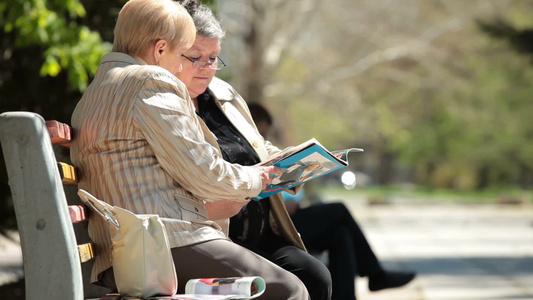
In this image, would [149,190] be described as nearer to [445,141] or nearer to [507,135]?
[507,135]

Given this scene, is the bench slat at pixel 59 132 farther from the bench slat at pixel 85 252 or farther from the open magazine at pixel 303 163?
the open magazine at pixel 303 163

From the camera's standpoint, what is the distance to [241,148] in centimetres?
416

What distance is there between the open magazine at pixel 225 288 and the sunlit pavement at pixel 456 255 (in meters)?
3.91

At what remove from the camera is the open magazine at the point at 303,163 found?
11.4 ft

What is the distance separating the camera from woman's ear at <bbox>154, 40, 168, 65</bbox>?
3.33 meters

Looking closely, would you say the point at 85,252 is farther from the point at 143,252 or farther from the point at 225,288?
the point at 225,288

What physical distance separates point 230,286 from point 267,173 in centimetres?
61

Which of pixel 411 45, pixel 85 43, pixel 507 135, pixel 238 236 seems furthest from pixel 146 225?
pixel 507 135

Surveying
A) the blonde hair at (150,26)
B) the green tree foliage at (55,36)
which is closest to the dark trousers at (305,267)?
the blonde hair at (150,26)

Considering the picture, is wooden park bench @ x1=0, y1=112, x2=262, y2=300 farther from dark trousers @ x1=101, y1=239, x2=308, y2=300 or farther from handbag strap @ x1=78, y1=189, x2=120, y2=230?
dark trousers @ x1=101, y1=239, x2=308, y2=300

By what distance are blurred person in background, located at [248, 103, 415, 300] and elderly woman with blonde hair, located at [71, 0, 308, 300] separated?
143 centimetres

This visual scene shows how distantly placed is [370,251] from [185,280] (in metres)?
1.90

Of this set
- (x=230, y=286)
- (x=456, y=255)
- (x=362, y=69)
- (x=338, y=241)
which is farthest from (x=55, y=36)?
(x=362, y=69)

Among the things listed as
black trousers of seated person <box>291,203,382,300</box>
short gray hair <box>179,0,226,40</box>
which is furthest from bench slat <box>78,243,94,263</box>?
black trousers of seated person <box>291,203,382,300</box>
